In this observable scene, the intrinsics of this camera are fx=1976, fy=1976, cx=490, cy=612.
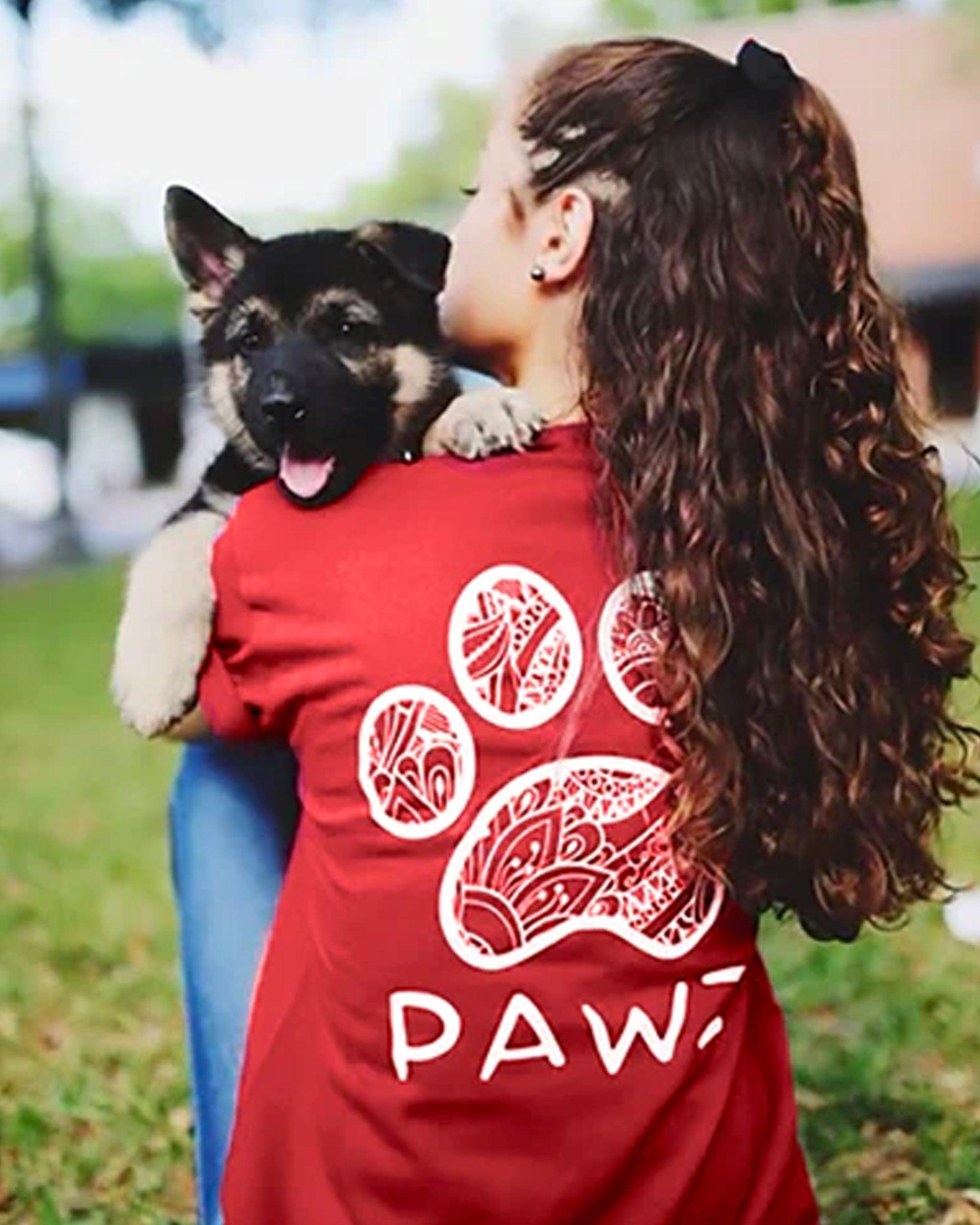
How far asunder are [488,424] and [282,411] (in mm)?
166

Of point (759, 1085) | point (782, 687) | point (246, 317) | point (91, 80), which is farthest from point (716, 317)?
point (91, 80)

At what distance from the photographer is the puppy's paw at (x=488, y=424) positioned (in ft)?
5.08

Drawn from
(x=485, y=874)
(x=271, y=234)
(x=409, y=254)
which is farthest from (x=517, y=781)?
(x=271, y=234)

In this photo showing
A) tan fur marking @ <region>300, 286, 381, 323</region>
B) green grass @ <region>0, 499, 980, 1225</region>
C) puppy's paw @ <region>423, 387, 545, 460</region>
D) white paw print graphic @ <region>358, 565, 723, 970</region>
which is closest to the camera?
white paw print graphic @ <region>358, 565, 723, 970</region>

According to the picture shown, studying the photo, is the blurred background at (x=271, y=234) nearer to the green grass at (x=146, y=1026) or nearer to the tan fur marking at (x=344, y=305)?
the green grass at (x=146, y=1026)

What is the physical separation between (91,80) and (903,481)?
1.21 m

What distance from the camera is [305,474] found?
1.54 m

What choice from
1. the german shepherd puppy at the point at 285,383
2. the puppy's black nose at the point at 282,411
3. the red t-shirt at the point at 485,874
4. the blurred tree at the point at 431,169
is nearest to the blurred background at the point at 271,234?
the blurred tree at the point at 431,169

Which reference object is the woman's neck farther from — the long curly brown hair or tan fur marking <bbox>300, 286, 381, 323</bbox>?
tan fur marking <bbox>300, 286, 381, 323</bbox>

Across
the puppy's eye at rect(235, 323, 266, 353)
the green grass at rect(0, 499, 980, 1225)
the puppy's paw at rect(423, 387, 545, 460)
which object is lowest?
the green grass at rect(0, 499, 980, 1225)

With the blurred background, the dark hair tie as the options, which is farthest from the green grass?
the dark hair tie

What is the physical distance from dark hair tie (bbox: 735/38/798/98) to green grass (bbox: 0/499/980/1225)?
2.02ft

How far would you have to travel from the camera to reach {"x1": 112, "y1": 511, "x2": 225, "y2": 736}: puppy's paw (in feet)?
5.26

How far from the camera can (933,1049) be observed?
2381 millimetres
